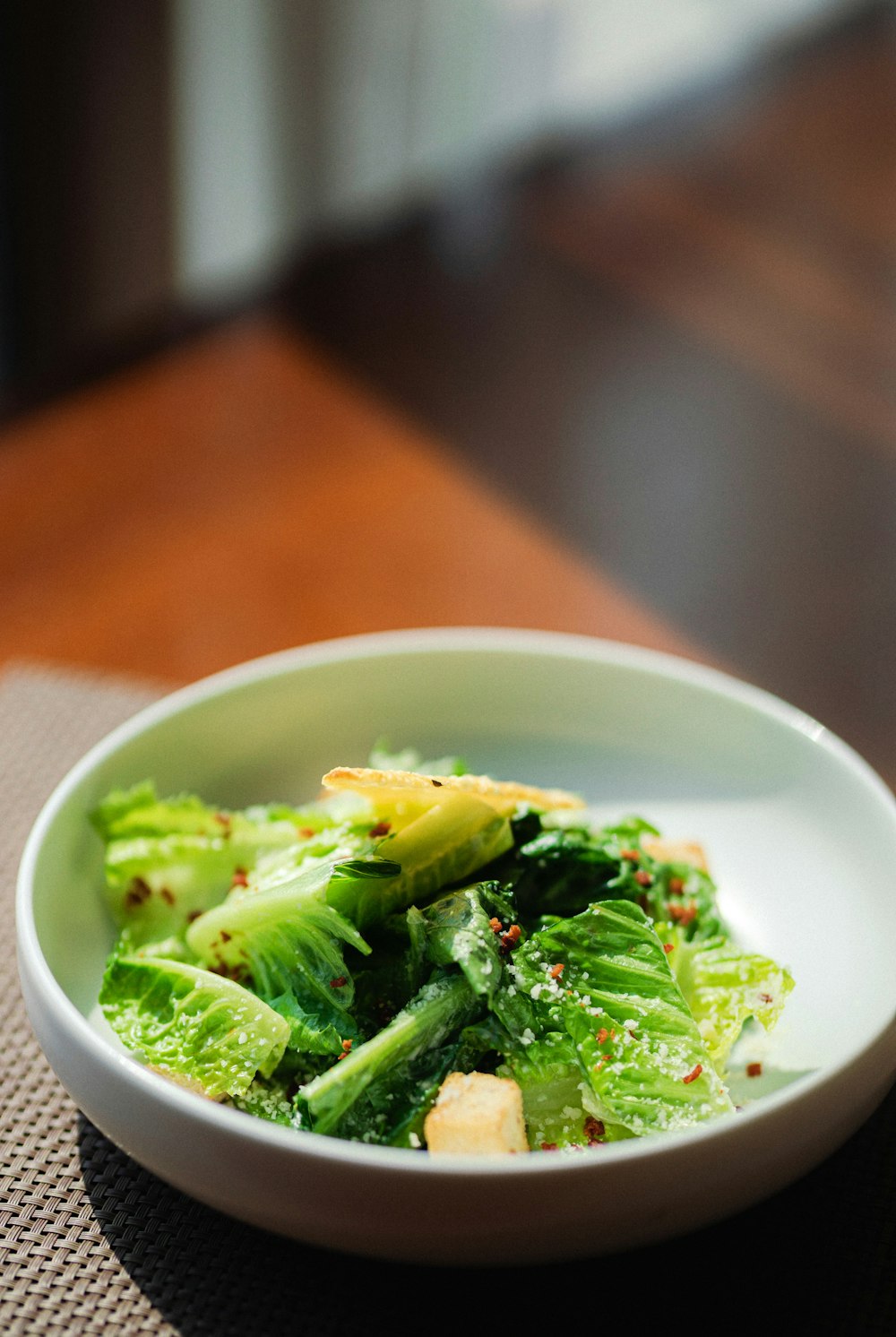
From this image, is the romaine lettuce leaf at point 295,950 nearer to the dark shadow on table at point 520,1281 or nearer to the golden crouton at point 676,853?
the dark shadow on table at point 520,1281

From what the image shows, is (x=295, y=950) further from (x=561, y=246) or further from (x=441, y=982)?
(x=561, y=246)

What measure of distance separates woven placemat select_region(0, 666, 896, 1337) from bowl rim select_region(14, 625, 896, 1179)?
3.8 inches

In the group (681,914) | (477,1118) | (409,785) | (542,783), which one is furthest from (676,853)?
(477,1118)

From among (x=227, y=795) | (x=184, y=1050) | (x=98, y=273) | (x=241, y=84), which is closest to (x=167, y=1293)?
(x=184, y=1050)

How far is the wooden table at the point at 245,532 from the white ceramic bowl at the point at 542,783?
0.38m

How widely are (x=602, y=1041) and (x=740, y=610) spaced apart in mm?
1009

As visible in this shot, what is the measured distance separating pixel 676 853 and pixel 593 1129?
0.32m

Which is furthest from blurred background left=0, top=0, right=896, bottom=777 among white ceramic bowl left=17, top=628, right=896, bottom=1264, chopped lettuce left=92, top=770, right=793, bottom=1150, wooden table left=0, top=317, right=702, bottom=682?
chopped lettuce left=92, top=770, right=793, bottom=1150

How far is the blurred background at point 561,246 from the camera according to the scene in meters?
2.04

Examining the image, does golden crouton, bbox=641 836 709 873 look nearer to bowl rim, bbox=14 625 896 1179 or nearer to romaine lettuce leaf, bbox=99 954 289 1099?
bowl rim, bbox=14 625 896 1179

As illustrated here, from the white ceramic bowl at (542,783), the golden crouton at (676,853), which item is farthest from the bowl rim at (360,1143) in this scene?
the golden crouton at (676,853)

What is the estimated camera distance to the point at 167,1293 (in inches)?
37.1

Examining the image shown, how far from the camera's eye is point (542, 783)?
1396mm

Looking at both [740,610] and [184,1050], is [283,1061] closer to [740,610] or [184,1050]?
[184,1050]
